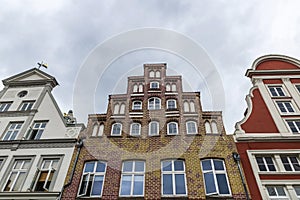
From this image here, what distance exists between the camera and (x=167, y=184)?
44.9 ft

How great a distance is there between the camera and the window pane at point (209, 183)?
1320 centimetres

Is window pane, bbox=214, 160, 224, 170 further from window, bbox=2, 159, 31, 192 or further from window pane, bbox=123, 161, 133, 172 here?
window, bbox=2, 159, 31, 192

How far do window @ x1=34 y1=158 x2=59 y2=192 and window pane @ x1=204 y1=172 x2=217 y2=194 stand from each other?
831 cm

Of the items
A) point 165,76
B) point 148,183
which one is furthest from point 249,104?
point 148,183

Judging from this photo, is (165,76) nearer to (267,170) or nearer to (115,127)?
(115,127)

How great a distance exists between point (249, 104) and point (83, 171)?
11.3 meters

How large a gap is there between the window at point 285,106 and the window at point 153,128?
817 centimetres

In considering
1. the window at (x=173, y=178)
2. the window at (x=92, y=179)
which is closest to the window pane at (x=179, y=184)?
the window at (x=173, y=178)

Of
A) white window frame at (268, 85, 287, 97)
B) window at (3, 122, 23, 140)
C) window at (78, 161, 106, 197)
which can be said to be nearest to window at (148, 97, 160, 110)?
window at (78, 161, 106, 197)

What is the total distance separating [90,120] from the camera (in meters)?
17.4

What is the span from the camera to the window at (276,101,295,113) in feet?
55.9

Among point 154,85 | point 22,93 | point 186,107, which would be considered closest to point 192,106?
point 186,107

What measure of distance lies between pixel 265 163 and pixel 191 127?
15.3 ft

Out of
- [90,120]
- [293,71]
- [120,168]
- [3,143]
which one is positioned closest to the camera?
[120,168]
